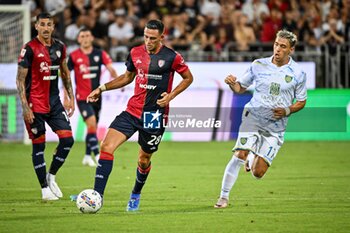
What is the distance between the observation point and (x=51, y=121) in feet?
43.0

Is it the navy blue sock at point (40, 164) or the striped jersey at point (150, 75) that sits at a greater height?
the striped jersey at point (150, 75)

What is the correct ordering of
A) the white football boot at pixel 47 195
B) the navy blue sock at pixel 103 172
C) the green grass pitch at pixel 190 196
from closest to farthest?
the green grass pitch at pixel 190 196 < the navy blue sock at pixel 103 172 < the white football boot at pixel 47 195

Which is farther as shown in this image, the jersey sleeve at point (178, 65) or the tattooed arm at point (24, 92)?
the tattooed arm at point (24, 92)

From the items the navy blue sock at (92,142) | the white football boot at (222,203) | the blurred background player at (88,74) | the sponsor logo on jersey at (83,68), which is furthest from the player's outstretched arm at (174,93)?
the sponsor logo on jersey at (83,68)

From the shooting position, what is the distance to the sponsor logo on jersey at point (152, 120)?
37.6 feet

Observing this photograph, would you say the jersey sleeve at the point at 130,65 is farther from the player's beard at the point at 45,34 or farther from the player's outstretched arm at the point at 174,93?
the player's beard at the point at 45,34

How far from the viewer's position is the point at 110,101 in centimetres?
2295

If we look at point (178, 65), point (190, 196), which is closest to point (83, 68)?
point (190, 196)

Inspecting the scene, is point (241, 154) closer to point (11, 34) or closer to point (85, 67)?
point (85, 67)

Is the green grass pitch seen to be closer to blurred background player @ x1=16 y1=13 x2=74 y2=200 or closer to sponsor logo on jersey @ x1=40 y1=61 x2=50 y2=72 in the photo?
blurred background player @ x1=16 y1=13 x2=74 y2=200

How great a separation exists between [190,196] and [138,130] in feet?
6.96

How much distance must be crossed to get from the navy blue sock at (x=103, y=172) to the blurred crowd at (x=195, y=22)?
13249mm

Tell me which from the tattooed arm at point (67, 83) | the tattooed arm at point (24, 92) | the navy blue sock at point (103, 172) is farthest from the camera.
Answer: the tattooed arm at point (67, 83)

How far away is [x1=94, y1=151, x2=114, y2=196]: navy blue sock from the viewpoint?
1105 cm
